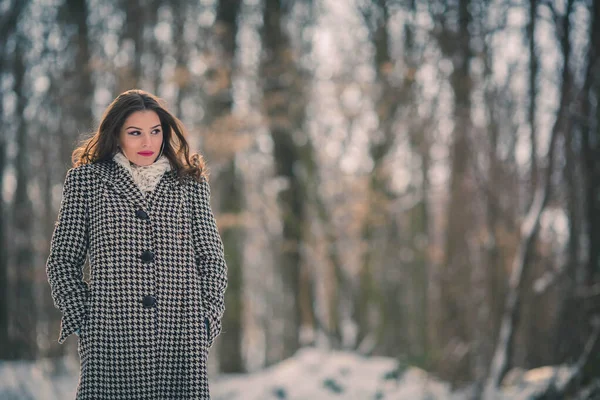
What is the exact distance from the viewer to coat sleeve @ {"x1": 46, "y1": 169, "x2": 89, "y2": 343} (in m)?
2.69

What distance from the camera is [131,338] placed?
2.72 m

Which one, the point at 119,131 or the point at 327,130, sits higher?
the point at 327,130

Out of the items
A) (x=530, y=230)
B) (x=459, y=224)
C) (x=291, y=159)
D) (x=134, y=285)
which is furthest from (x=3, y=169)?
(x=134, y=285)

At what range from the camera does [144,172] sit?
2920 mm

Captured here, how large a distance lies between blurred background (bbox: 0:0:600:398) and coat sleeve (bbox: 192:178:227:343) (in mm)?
4188

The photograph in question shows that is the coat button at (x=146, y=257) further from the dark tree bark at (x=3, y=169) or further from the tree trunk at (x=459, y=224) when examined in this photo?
the dark tree bark at (x=3, y=169)

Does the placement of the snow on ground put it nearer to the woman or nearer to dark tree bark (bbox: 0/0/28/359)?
dark tree bark (bbox: 0/0/28/359)

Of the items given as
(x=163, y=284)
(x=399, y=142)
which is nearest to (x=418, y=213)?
(x=399, y=142)

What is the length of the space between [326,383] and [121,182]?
4353 mm

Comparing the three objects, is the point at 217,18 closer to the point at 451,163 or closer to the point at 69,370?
the point at 451,163

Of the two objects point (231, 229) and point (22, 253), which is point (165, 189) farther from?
point (22, 253)

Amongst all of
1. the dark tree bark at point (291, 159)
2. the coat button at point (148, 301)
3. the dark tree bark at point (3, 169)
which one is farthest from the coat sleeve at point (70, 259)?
the dark tree bark at point (291, 159)

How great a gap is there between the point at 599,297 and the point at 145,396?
390cm

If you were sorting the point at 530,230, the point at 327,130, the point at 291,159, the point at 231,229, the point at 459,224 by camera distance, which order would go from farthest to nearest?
the point at 327,130 → the point at 459,224 → the point at 231,229 → the point at 291,159 → the point at 530,230
